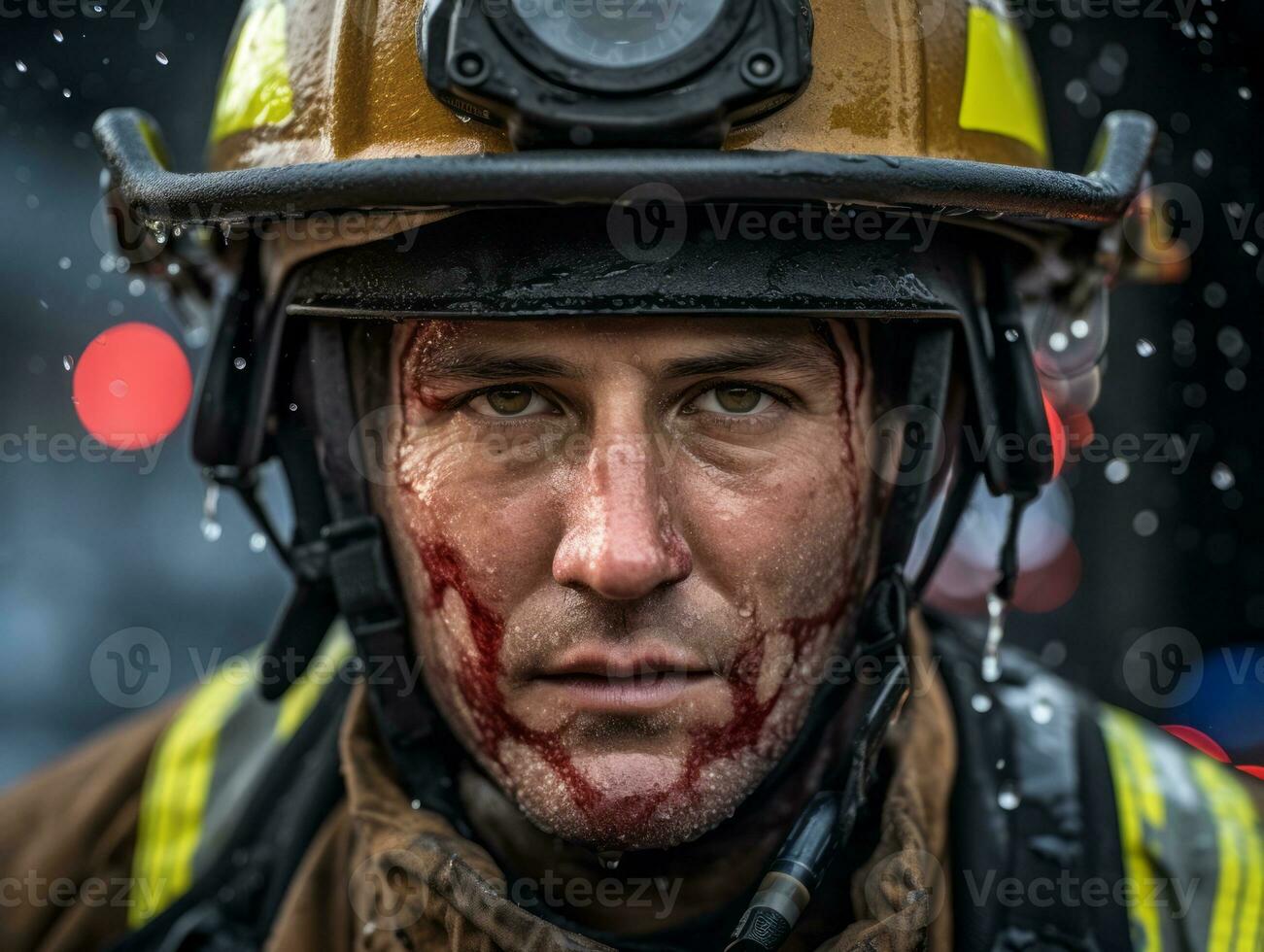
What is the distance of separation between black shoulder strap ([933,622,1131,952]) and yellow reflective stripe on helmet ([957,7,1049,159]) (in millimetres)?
1047

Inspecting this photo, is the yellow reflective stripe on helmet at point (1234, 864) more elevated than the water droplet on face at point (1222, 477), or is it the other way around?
the yellow reflective stripe on helmet at point (1234, 864)

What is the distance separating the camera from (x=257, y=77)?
2.11 meters

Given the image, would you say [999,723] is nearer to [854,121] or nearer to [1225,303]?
[854,121]

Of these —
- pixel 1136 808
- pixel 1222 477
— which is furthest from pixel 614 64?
pixel 1222 477

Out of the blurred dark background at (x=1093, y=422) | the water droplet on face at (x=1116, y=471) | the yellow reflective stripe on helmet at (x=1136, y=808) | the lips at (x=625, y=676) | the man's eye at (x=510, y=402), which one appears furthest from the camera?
the water droplet on face at (x=1116, y=471)

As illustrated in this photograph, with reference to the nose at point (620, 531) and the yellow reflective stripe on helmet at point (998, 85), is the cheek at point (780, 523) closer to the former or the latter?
the nose at point (620, 531)

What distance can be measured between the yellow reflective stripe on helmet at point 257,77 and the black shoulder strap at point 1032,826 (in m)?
1.65

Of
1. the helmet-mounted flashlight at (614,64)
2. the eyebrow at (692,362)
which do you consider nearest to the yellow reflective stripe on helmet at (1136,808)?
the eyebrow at (692,362)

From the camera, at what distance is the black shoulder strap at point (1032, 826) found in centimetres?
194

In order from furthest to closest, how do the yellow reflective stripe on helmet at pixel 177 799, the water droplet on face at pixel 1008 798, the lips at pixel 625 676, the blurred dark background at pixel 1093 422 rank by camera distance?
the blurred dark background at pixel 1093 422 → the yellow reflective stripe on helmet at pixel 177 799 → the water droplet on face at pixel 1008 798 → the lips at pixel 625 676

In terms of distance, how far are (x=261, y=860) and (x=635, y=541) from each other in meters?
1.19

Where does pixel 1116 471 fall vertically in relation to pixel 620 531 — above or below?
below

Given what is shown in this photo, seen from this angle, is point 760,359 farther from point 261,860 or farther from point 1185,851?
point 261,860

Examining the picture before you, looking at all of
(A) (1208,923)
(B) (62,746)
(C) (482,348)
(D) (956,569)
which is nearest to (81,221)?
(B) (62,746)
